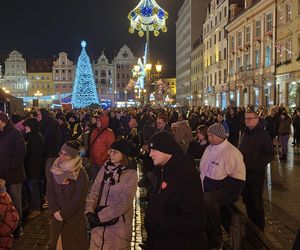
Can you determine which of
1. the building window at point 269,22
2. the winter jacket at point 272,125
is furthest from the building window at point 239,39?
the winter jacket at point 272,125

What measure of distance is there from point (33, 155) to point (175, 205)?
5218 millimetres

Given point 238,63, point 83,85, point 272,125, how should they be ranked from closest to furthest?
point 272,125 < point 238,63 < point 83,85

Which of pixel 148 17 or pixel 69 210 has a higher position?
pixel 148 17

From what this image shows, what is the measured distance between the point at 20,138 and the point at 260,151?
3842 millimetres

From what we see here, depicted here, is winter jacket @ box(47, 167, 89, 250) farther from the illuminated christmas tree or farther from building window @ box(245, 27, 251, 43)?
the illuminated christmas tree

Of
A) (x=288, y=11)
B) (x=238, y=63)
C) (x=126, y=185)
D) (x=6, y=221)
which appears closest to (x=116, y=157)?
(x=126, y=185)

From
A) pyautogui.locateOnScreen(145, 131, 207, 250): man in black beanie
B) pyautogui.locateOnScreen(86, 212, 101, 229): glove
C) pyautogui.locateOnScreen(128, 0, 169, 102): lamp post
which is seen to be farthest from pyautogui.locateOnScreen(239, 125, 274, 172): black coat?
pyautogui.locateOnScreen(128, 0, 169, 102): lamp post

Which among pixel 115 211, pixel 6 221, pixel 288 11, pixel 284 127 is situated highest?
pixel 288 11

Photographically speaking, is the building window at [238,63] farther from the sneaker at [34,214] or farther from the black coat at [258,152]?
the black coat at [258,152]

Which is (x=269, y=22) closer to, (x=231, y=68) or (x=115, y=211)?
(x=231, y=68)

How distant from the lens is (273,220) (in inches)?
296

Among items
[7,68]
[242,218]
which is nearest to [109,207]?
[242,218]

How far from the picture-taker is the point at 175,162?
3.49m

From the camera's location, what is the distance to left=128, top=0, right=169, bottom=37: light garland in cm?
2314
